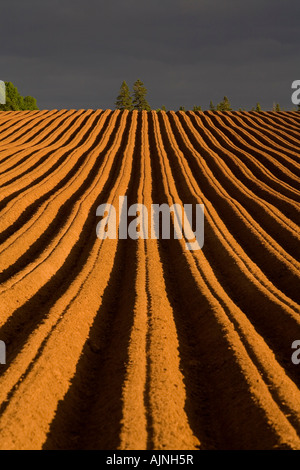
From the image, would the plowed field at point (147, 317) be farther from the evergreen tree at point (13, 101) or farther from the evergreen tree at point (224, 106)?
the evergreen tree at point (224, 106)

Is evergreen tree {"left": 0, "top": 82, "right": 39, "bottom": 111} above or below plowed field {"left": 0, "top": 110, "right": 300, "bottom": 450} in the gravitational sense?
above

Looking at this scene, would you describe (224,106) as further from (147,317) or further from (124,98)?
(147,317)

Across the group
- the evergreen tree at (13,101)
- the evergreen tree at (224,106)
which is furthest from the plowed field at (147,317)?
the evergreen tree at (224,106)

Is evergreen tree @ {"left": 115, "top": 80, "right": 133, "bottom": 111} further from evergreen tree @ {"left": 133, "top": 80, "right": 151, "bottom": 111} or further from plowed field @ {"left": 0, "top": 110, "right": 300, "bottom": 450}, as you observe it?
plowed field @ {"left": 0, "top": 110, "right": 300, "bottom": 450}

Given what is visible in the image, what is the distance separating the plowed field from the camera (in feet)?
14.2

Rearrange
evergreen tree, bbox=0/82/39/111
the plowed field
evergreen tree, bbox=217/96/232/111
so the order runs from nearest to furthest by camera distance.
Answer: the plowed field → evergreen tree, bbox=0/82/39/111 → evergreen tree, bbox=217/96/232/111

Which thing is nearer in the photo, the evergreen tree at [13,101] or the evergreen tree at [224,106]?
the evergreen tree at [13,101]

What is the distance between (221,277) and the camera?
8562 mm

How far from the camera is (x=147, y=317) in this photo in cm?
655

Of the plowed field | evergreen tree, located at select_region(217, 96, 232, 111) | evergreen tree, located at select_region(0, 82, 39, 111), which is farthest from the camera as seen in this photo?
evergreen tree, located at select_region(217, 96, 232, 111)

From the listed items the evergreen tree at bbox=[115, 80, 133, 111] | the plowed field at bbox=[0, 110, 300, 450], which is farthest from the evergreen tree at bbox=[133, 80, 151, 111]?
the plowed field at bbox=[0, 110, 300, 450]

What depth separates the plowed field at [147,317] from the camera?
4.32 meters

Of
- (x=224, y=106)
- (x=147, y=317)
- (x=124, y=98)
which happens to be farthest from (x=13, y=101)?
(x=147, y=317)

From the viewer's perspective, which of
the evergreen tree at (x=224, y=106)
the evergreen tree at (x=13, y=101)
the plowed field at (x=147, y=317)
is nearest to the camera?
the plowed field at (x=147, y=317)
